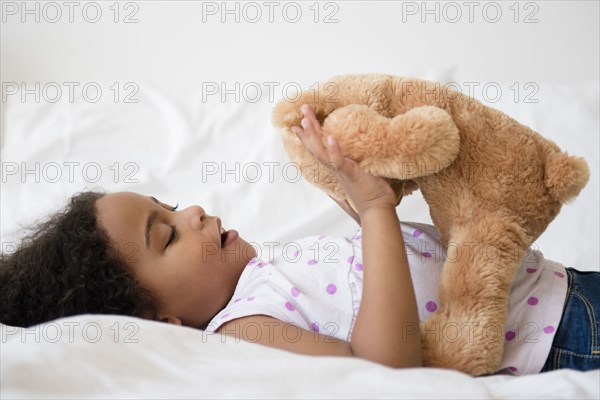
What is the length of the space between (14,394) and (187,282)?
0.40 meters

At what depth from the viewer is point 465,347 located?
86 cm

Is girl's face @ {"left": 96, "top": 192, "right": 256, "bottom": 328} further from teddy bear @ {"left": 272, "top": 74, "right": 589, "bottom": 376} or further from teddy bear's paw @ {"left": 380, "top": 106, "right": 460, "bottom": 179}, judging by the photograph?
teddy bear's paw @ {"left": 380, "top": 106, "right": 460, "bottom": 179}

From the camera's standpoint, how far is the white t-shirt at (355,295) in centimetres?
99

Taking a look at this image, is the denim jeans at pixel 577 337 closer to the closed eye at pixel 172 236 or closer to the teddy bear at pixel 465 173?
the teddy bear at pixel 465 173

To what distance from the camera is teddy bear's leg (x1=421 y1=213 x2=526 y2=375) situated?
867 mm

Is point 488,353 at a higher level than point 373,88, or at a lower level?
lower

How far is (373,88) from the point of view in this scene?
90cm

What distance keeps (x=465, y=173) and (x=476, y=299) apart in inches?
6.0

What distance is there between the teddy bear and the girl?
3 centimetres

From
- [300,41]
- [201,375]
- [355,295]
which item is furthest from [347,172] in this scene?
[300,41]

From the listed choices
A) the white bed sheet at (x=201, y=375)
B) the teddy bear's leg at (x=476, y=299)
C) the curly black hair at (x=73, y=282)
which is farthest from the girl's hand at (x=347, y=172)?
the curly black hair at (x=73, y=282)

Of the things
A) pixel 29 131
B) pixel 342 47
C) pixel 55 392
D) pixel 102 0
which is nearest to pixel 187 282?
pixel 55 392

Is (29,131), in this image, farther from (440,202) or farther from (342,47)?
(440,202)

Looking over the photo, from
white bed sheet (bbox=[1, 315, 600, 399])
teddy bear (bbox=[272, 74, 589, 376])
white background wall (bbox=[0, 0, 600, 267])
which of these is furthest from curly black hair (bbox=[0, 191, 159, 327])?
white background wall (bbox=[0, 0, 600, 267])
